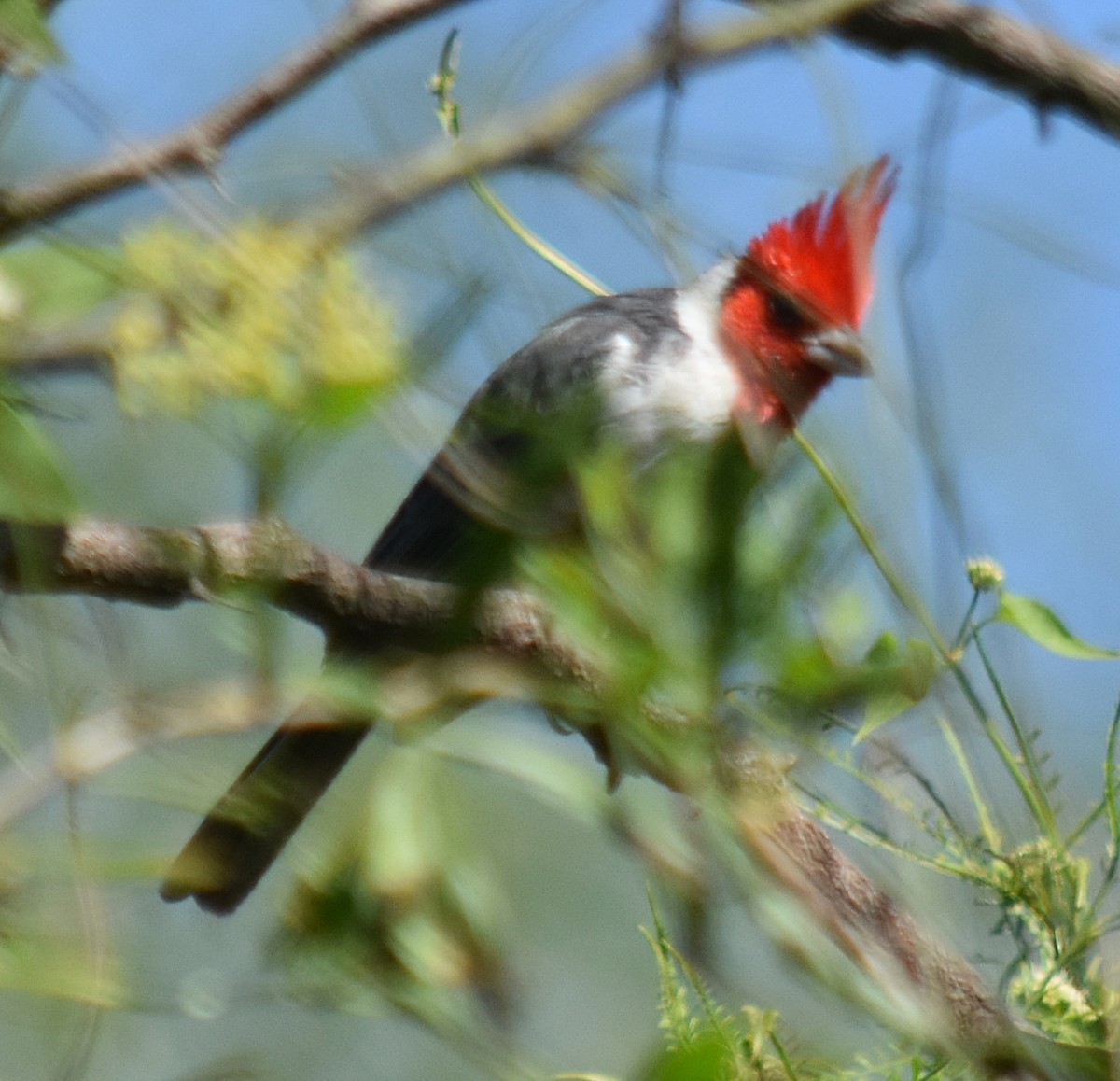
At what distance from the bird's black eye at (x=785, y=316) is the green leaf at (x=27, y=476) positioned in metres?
2.56

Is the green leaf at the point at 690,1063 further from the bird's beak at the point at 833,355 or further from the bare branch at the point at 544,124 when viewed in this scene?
the bird's beak at the point at 833,355

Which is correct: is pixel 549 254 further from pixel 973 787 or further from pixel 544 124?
pixel 973 787

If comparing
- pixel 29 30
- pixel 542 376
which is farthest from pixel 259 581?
pixel 542 376

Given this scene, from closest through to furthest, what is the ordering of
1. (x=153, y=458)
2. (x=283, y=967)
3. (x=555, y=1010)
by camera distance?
1. (x=283, y=967)
2. (x=153, y=458)
3. (x=555, y=1010)

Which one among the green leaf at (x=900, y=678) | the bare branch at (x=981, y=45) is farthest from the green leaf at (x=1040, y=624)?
the bare branch at (x=981, y=45)

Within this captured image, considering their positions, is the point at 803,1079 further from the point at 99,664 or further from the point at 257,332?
the point at 257,332

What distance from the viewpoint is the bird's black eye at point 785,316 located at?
340 centimetres

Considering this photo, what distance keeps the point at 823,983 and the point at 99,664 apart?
0.52m

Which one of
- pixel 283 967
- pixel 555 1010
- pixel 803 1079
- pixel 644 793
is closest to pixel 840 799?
pixel 803 1079

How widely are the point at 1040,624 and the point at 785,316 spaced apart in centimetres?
210

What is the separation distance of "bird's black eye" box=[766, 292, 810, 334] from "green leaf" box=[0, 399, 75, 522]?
2561 mm

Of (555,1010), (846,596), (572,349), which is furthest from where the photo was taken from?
(572,349)

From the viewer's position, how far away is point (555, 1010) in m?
2.25

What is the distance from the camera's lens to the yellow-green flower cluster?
2.87 feet
